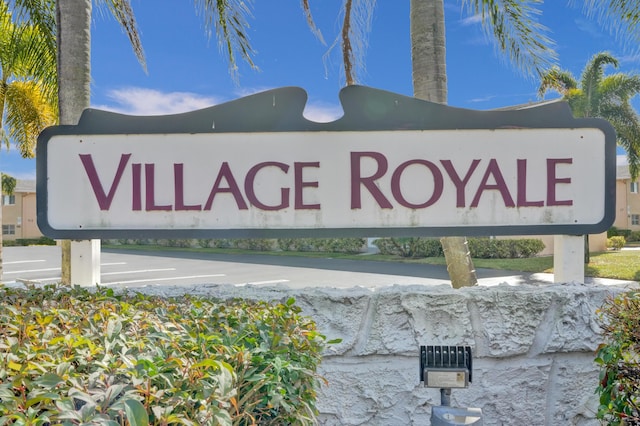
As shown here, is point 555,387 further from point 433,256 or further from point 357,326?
point 433,256

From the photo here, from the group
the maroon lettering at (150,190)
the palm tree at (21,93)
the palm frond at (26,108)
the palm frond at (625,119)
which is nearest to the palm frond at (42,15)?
the palm tree at (21,93)

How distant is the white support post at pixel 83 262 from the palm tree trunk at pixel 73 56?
26.8 inches

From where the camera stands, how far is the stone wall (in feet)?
8.95

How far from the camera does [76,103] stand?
A: 14.5 ft

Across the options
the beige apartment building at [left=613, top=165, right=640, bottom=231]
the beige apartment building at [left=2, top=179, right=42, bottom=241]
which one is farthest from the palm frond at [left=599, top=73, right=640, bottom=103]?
the beige apartment building at [left=2, top=179, right=42, bottom=241]

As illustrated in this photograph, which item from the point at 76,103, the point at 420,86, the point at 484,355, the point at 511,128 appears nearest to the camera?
the point at 484,355

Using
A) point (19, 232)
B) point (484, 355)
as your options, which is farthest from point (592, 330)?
point (19, 232)

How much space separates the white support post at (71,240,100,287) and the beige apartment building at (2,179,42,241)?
4017cm

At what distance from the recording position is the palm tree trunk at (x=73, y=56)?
4086mm

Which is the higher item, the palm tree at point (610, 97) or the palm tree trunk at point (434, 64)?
the palm tree at point (610, 97)

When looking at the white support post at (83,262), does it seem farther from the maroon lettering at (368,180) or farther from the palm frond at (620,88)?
the palm frond at (620,88)

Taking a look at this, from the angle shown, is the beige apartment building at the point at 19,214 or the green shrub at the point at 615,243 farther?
the beige apartment building at the point at 19,214

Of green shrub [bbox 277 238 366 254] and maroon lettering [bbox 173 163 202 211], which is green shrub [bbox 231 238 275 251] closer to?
green shrub [bbox 277 238 366 254]

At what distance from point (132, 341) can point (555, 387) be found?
235 centimetres
